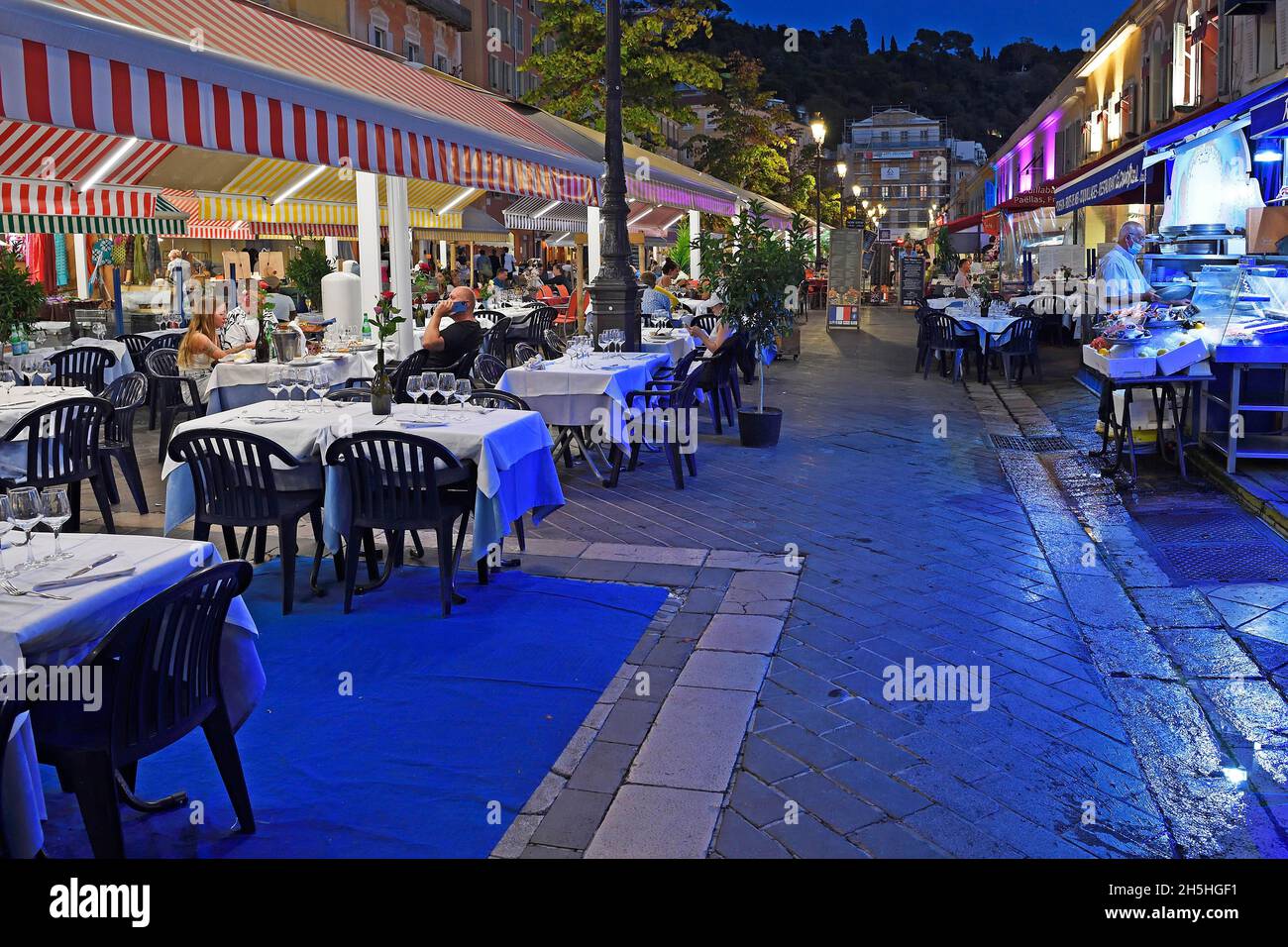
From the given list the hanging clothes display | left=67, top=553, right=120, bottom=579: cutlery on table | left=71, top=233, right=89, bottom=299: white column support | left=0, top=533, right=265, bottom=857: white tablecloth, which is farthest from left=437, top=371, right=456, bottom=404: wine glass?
the hanging clothes display

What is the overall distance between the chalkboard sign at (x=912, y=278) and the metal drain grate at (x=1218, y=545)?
83.2ft

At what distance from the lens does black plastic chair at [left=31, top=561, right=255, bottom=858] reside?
2.89 meters

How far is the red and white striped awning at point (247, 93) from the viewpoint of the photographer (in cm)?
439

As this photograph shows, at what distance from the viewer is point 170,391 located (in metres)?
9.57

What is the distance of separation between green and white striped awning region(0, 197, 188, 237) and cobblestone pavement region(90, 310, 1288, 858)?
8087 mm

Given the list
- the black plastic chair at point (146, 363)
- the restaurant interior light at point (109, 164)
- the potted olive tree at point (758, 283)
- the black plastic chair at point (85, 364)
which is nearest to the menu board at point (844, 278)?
the potted olive tree at point (758, 283)

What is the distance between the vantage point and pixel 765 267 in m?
9.51

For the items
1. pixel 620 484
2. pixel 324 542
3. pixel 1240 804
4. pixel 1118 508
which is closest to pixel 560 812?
pixel 1240 804

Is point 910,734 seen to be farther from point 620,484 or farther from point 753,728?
point 620,484

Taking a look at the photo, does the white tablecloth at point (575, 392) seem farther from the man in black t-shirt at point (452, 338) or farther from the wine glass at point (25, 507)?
the wine glass at point (25, 507)

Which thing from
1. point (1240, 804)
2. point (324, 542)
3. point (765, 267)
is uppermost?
point (765, 267)

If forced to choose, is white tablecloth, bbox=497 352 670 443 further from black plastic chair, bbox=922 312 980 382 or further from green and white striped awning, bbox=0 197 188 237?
green and white striped awning, bbox=0 197 188 237
